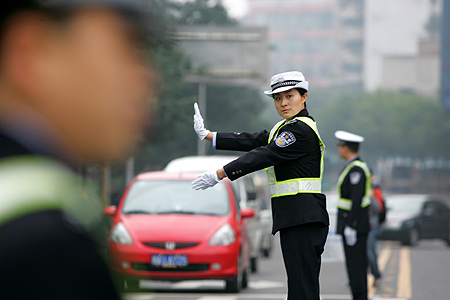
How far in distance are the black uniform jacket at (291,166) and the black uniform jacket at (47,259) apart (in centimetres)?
475

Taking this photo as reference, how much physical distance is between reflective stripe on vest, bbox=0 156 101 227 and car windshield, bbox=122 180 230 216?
11.3 meters

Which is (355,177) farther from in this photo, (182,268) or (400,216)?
(400,216)

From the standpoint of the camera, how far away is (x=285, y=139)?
6.08m

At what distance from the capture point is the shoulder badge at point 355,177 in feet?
32.0

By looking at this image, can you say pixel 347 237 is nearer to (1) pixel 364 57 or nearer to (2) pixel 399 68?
(2) pixel 399 68

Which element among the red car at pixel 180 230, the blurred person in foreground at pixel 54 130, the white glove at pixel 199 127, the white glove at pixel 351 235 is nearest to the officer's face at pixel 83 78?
the blurred person in foreground at pixel 54 130

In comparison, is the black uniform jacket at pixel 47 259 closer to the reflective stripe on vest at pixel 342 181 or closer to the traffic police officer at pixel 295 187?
the traffic police officer at pixel 295 187

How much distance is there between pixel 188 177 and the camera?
42.3 feet

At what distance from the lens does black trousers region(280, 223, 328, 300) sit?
19.9ft

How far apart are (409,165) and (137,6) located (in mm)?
102037

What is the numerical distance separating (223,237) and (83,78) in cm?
1090

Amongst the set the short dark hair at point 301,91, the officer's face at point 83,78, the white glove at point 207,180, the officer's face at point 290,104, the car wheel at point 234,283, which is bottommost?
the car wheel at point 234,283

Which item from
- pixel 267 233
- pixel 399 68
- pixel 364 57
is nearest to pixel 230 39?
pixel 267 233

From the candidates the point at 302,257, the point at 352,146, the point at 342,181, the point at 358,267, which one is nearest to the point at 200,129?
the point at 302,257
